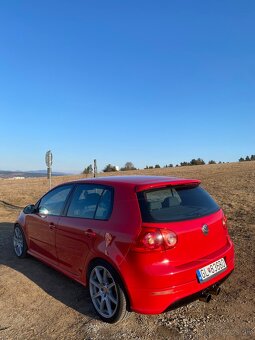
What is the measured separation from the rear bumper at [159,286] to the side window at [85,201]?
1114 millimetres

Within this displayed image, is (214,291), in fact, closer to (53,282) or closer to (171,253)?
(171,253)

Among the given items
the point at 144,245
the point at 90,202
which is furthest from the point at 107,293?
the point at 90,202

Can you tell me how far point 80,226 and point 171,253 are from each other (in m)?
1.40

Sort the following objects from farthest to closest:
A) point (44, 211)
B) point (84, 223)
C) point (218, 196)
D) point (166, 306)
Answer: point (218, 196) < point (44, 211) < point (84, 223) < point (166, 306)

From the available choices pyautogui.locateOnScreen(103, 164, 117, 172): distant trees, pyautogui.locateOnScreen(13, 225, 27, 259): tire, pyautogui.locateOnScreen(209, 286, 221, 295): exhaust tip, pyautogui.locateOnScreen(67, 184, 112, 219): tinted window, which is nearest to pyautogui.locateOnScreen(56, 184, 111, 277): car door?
pyautogui.locateOnScreen(67, 184, 112, 219): tinted window

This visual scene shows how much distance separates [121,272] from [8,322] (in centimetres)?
159

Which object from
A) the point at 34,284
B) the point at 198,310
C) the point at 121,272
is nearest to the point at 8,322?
the point at 34,284

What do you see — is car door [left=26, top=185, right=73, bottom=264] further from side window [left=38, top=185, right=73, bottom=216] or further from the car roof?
the car roof

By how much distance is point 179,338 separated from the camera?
144 inches

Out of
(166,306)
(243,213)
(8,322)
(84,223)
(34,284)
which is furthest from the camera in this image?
(243,213)

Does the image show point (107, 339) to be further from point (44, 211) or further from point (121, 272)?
point (44, 211)

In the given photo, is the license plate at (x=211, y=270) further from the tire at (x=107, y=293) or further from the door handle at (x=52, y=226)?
the door handle at (x=52, y=226)

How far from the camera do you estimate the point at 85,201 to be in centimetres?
485

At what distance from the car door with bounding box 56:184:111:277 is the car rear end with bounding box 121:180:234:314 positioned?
24.6 inches
